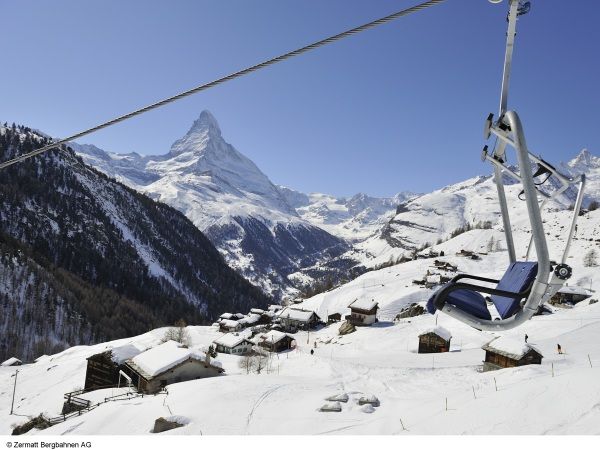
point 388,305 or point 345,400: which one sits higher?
point 388,305

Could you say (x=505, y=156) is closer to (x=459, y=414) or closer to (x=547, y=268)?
(x=547, y=268)

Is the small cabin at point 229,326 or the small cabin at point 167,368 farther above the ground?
the small cabin at point 229,326

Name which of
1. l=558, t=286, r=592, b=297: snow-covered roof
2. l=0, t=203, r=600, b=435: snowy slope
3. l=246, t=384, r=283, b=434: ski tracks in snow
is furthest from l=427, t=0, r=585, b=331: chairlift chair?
l=558, t=286, r=592, b=297: snow-covered roof

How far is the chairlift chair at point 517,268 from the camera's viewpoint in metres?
4.72

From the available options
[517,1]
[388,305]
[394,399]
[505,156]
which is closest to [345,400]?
[394,399]

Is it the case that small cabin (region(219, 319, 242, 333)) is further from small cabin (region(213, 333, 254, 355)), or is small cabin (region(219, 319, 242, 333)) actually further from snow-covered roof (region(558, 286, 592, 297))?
snow-covered roof (region(558, 286, 592, 297))

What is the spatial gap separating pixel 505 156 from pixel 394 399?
2429 cm

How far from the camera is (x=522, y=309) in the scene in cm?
507

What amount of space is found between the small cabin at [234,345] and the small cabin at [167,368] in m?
23.6

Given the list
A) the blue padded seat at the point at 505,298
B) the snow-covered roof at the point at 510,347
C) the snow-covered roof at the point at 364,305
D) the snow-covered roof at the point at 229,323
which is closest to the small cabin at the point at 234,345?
the snow-covered roof at the point at 364,305

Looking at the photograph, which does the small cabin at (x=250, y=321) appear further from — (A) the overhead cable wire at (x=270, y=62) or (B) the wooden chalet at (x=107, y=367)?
(A) the overhead cable wire at (x=270, y=62)

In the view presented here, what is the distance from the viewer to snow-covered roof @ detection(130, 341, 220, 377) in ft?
132

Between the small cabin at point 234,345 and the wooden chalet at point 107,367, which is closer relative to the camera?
the wooden chalet at point 107,367

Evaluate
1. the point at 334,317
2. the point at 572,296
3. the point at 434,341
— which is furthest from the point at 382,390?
the point at 572,296
